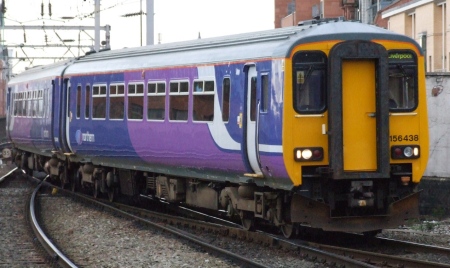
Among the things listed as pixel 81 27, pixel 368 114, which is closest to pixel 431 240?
pixel 368 114

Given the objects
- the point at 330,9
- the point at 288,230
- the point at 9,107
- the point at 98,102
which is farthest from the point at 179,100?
the point at 330,9

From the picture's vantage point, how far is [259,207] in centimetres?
1402

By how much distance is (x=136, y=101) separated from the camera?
1852 cm

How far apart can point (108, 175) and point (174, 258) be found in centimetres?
819

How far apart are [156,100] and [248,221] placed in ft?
11.4

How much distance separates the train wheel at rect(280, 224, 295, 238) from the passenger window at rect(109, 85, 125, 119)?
19.7 feet

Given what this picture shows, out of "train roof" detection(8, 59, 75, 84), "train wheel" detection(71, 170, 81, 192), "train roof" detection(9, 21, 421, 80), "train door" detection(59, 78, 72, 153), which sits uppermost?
"train roof" detection(8, 59, 75, 84)

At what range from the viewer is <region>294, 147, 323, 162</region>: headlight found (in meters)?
13.0

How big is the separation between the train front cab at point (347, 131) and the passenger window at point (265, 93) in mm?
530

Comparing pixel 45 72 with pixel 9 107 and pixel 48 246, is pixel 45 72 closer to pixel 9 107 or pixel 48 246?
pixel 9 107

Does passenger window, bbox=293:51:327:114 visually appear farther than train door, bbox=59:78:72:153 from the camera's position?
No

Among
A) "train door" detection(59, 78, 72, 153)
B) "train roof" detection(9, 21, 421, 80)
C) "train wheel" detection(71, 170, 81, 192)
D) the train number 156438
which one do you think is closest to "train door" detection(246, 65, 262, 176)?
"train roof" detection(9, 21, 421, 80)

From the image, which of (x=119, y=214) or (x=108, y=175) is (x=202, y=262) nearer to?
(x=119, y=214)

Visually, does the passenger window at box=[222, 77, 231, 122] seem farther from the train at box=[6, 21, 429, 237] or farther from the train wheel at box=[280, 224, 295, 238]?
the train wheel at box=[280, 224, 295, 238]
